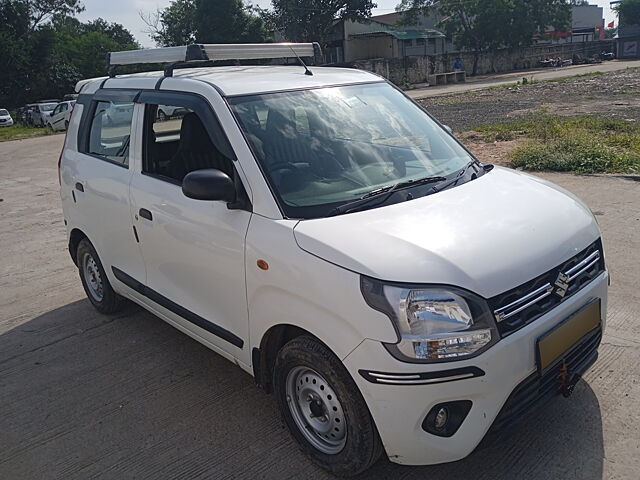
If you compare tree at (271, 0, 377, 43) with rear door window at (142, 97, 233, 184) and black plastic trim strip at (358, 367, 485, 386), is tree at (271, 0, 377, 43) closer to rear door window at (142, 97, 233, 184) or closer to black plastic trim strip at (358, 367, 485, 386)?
rear door window at (142, 97, 233, 184)

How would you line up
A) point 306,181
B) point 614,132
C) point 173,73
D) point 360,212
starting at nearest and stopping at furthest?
point 360,212 < point 306,181 < point 173,73 < point 614,132

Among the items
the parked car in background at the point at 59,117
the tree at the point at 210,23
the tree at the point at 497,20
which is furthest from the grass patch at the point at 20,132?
the tree at the point at 497,20

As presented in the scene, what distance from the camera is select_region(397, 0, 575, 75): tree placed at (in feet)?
161

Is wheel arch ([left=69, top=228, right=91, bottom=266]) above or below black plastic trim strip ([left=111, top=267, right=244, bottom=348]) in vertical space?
above

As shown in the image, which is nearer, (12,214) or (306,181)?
(306,181)

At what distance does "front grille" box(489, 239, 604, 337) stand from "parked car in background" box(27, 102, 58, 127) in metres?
32.9

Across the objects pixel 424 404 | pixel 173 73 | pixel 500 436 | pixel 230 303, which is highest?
pixel 173 73

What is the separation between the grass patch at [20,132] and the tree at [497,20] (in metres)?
34.1

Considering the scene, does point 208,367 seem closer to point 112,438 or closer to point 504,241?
point 112,438

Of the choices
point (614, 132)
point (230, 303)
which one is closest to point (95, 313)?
point (230, 303)

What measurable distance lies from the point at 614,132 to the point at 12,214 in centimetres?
1170

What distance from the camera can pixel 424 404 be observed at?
2.44 m

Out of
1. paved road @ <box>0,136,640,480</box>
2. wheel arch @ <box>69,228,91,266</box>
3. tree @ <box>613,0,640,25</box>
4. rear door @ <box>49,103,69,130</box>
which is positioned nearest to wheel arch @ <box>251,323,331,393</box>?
paved road @ <box>0,136,640,480</box>

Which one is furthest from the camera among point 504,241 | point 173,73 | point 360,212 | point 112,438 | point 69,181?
point 69,181
